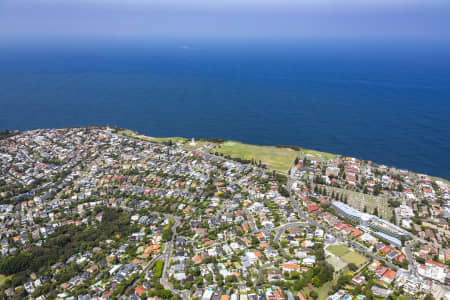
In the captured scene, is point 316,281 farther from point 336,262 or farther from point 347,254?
point 347,254

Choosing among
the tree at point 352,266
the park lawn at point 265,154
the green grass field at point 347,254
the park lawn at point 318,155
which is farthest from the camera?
the park lawn at point 318,155

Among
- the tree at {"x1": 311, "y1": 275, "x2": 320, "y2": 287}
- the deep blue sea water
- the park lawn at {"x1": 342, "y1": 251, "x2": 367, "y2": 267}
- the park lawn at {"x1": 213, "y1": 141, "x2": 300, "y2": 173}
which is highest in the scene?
the deep blue sea water

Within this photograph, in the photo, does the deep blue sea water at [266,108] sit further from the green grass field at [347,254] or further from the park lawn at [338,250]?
the green grass field at [347,254]

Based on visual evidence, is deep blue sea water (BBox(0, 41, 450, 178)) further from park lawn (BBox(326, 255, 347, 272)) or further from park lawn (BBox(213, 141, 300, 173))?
park lawn (BBox(326, 255, 347, 272))

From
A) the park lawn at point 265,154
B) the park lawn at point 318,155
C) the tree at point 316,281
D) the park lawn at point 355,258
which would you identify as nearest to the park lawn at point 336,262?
the park lawn at point 355,258

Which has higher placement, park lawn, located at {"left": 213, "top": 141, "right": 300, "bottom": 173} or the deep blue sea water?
the deep blue sea water

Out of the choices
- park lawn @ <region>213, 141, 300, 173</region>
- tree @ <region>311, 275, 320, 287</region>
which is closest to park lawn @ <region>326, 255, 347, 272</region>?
tree @ <region>311, 275, 320, 287</region>

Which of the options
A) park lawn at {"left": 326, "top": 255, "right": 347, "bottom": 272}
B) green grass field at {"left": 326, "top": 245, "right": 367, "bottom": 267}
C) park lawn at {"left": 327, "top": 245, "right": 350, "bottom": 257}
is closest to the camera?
park lawn at {"left": 326, "top": 255, "right": 347, "bottom": 272}
